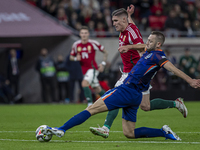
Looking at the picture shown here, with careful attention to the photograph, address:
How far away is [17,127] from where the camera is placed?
838 cm

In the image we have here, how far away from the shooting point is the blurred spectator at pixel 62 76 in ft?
58.3

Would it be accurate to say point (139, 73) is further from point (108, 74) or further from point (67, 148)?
point (108, 74)

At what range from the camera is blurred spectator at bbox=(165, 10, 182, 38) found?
1891cm

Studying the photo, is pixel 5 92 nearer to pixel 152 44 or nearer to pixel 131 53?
pixel 131 53

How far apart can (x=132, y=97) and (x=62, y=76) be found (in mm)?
12286

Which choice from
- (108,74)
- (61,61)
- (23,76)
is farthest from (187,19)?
(23,76)

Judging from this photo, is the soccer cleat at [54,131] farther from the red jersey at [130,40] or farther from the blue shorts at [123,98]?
the red jersey at [130,40]

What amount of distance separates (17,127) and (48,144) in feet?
9.03

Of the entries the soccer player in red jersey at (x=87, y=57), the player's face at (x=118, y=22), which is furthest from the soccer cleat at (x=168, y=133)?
the soccer player in red jersey at (x=87, y=57)

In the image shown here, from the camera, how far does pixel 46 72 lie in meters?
17.6

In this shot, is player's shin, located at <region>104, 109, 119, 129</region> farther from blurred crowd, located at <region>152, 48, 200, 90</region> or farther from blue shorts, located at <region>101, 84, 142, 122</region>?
blurred crowd, located at <region>152, 48, 200, 90</region>

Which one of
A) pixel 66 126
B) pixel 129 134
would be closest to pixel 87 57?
pixel 129 134

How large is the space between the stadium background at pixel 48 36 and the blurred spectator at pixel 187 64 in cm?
79

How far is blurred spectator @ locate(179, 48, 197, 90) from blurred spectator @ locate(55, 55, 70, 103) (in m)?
5.16
